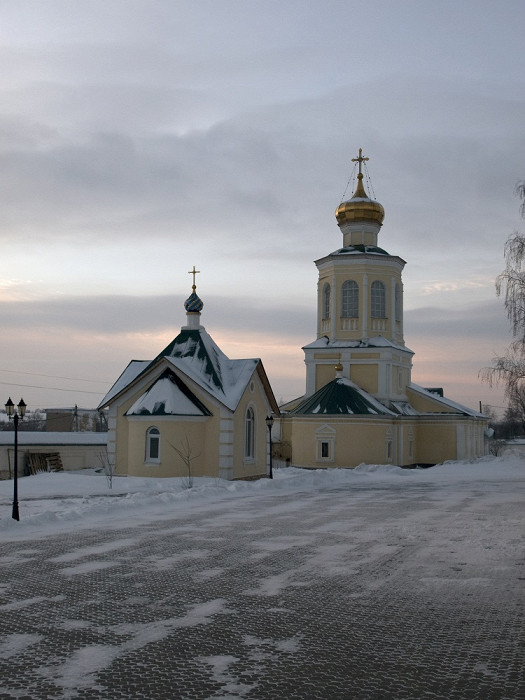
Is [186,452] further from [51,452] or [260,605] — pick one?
[260,605]

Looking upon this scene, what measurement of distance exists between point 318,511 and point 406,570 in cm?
747

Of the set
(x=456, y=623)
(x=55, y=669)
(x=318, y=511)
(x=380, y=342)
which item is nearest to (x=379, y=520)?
(x=318, y=511)

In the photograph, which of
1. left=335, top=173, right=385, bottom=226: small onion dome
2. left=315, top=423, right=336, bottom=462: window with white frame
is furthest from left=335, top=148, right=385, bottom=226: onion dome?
left=315, top=423, right=336, bottom=462: window with white frame

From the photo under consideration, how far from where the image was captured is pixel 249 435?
29234mm

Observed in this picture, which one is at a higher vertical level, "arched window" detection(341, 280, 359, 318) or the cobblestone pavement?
"arched window" detection(341, 280, 359, 318)

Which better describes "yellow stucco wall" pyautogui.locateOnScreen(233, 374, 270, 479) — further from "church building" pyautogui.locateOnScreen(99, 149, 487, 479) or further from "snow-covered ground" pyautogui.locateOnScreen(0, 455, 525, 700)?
"snow-covered ground" pyautogui.locateOnScreen(0, 455, 525, 700)

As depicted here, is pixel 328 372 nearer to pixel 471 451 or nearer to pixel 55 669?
pixel 471 451

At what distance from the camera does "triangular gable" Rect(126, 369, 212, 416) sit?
87.8 feet

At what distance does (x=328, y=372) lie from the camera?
44.9 m

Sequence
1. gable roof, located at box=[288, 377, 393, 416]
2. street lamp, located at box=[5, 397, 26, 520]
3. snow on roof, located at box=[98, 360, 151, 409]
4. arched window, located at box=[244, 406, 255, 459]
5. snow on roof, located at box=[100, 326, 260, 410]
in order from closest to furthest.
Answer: street lamp, located at box=[5, 397, 26, 520] < snow on roof, located at box=[100, 326, 260, 410] < snow on roof, located at box=[98, 360, 151, 409] < arched window, located at box=[244, 406, 255, 459] < gable roof, located at box=[288, 377, 393, 416]

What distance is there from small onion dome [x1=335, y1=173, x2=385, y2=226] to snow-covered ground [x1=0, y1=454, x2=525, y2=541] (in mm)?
15730

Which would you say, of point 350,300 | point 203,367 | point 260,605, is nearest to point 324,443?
point 350,300

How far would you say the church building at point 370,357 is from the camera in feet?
140

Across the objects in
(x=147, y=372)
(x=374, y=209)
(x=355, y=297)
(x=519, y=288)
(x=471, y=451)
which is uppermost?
(x=374, y=209)
